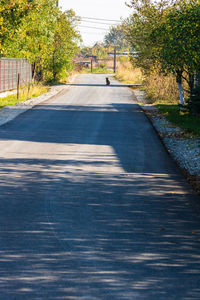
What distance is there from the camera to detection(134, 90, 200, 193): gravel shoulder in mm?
10075

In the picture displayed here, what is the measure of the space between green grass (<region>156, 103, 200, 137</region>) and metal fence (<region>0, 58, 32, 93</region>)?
11.3 meters

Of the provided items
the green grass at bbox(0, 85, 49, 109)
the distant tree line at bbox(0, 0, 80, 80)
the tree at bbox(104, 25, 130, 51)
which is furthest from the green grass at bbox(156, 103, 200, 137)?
the tree at bbox(104, 25, 130, 51)

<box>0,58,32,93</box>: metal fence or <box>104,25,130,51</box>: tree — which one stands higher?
<box>104,25,130,51</box>: tree

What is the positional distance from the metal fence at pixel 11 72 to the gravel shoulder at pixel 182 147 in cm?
1223

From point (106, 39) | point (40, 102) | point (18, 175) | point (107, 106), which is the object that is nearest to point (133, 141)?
point (18, 175)

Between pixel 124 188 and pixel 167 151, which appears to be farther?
pixel 167 151

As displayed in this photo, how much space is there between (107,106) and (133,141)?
1169cm

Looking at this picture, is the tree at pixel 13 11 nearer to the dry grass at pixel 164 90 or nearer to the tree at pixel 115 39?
the dry grass at pixel 164 90

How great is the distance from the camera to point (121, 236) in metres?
6.00

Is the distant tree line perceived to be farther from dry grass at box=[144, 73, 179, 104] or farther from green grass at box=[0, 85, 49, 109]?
dry grass at box=[144, 73, 179, 104]

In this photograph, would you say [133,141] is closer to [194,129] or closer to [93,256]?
[194,129]

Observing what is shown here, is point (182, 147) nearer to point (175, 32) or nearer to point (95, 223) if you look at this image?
point (175, 32)

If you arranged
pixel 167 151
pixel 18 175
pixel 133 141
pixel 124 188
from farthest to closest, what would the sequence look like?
1. pixel 133 141
2. pixel 167 151
3. pixel 18 175
4. pixel 124 188

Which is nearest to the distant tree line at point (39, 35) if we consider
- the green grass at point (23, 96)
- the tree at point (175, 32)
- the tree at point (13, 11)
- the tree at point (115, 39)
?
the tree at point (13, 11)
